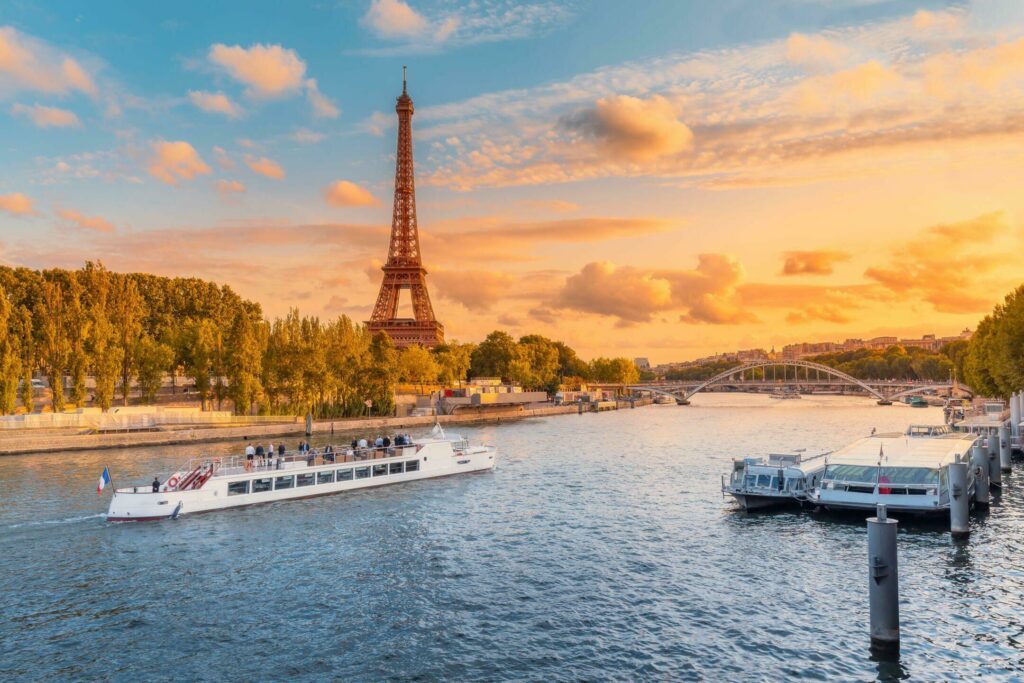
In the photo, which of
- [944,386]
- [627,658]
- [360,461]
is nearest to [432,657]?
[627,658]

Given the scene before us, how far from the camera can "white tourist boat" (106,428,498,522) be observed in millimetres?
36781

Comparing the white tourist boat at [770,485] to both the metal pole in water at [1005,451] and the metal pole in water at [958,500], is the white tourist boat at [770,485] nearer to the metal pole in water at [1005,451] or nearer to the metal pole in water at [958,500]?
the metal pole in water at [958,500]

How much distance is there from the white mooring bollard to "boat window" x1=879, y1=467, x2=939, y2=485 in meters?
4.57

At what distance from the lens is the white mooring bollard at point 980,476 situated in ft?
122

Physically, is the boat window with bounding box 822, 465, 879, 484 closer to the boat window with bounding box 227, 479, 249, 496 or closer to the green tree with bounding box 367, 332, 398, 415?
the boat window with bounding box 227, 479, 249, 496

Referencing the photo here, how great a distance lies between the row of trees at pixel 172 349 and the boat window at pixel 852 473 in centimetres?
6554

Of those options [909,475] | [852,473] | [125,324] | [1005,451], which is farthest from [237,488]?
[125,324]

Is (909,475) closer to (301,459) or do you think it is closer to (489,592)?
(489,592)

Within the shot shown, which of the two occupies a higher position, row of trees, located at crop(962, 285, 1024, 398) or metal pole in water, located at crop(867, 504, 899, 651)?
row of trees, located at crop(962, 285, 1024, 398)

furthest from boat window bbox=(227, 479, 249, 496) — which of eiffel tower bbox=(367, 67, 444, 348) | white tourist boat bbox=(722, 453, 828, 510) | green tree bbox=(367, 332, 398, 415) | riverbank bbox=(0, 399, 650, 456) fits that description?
eiffel tower bbox=(367, 67, 444, 348)

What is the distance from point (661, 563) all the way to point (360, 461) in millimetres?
24265

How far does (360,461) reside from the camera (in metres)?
47.7

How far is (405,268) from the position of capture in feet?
474

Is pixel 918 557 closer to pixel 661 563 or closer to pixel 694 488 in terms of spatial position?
pixel 661 563
